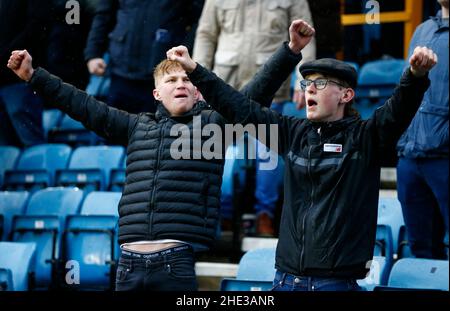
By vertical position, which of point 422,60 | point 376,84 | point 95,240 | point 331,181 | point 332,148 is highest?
point 376,84

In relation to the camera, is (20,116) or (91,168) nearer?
(91,168)

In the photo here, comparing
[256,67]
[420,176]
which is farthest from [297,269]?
[256,67]

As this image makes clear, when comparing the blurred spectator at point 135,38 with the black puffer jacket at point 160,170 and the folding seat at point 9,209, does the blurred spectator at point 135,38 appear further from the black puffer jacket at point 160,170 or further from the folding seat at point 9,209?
the black puffer jacket at point 160,170

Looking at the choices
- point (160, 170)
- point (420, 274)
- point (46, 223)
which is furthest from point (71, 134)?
point (420, 274)

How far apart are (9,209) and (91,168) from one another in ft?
2.04

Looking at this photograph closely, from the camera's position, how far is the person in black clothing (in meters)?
4.33

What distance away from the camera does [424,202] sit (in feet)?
17.6

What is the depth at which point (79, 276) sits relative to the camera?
595 cm

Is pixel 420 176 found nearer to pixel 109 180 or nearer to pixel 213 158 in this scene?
pixel 213 158

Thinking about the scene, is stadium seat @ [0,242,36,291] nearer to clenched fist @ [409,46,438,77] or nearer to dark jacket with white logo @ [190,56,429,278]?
dark jacket with white logo @ [190,56,429,278]

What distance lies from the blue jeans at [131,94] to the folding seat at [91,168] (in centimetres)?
37

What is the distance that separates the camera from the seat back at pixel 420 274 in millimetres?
4734

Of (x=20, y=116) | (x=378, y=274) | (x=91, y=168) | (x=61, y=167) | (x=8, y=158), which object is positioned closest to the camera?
(x=378, y=274)

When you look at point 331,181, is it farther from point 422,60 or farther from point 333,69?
point 422,60
